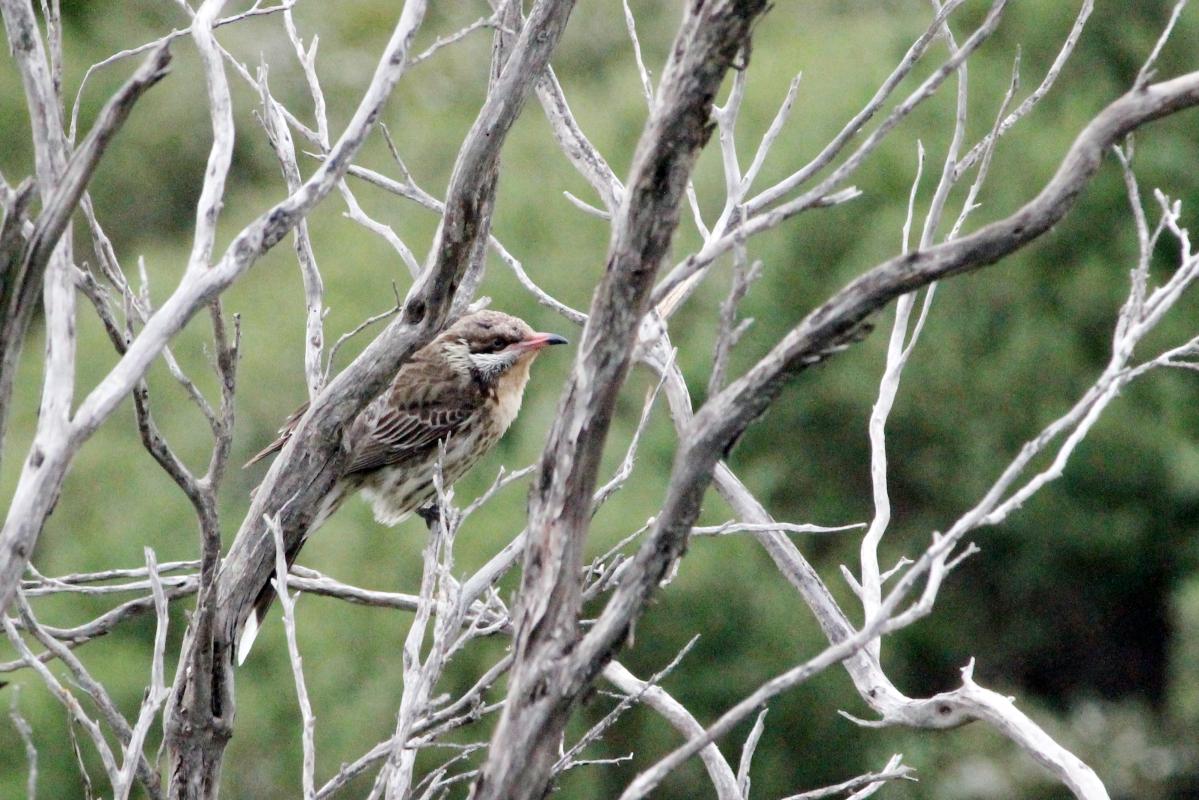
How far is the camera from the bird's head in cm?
707

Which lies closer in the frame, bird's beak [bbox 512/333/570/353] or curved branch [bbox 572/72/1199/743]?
curved branch [bbox 572/72/1199/743]

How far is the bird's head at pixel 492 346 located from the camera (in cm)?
707

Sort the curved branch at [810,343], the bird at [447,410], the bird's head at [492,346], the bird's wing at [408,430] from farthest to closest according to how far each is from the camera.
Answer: the bird's head at [492,346], the bird at [447,410], the bird's wing at [408,430], the curved branch at [810,343]

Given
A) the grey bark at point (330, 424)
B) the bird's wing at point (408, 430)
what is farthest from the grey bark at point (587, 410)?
the bird's wing at point (408, 430)

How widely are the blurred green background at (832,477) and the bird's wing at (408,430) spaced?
5.01 meters

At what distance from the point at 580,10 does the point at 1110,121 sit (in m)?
19.3

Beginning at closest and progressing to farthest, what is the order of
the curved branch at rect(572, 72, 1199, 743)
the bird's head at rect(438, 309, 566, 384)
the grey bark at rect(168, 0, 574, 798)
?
the curved branch at rect(572, 72, 1199, 743), the grey bark at rect(168, 0, 574, 798), the bird's head at rect(438, 309, 566, 384)

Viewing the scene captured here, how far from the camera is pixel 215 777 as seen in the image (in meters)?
3.90

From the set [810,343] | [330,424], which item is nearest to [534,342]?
[330,424]

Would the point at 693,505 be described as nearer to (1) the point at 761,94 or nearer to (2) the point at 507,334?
(2) the point at 507,334

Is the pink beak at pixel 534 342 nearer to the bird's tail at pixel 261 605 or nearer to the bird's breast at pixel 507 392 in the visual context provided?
the bird's breast at pixel 507 392

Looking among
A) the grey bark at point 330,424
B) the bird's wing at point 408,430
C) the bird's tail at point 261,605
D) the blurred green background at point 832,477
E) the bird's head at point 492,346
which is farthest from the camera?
the blurred green background at point 832,477

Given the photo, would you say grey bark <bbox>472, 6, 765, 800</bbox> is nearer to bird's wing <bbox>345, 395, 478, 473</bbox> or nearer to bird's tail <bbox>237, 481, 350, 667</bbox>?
bird's tail <bbox>237, 481, 350, 667</bbox>

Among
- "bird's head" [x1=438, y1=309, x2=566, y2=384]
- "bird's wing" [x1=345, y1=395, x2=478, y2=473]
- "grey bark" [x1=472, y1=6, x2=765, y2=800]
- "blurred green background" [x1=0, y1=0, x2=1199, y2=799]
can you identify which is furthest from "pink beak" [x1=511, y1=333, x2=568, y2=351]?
"blurred green background" [x1=0, y1=0, x2=1199, y2=799]
